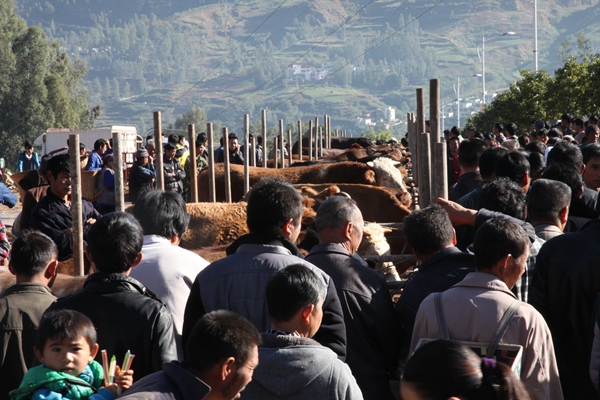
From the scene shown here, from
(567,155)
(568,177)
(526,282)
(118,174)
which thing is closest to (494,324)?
(526,282)

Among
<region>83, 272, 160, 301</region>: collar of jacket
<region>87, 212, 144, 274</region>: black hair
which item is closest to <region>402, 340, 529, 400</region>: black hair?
<region>83, 272, 160, 301</region>: collar of jacket

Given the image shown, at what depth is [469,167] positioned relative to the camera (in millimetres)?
6875

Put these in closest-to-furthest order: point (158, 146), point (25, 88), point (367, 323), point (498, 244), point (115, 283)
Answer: point (115, 283) → point (498, 244) → point (367, 323) → point (158, 146) → point (25, 88)

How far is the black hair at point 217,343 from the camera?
261cm

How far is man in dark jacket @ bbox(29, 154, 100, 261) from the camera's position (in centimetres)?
596

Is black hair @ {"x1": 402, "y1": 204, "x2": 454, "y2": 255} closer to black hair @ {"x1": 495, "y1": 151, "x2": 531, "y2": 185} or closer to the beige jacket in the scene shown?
the beige jacket

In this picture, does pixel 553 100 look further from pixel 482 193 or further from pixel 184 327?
pixel 184 327

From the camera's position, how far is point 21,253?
12.5ft

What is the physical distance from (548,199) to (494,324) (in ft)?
5.27

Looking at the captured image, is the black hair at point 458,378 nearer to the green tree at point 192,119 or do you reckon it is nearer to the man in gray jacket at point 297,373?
the man in gray jacket at point 297,373

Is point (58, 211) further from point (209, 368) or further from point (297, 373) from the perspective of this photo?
point (209, 368)

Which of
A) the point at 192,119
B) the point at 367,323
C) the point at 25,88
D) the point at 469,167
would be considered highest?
the point at 25,88

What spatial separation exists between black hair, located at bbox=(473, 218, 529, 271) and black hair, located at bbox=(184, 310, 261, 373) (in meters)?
1.36

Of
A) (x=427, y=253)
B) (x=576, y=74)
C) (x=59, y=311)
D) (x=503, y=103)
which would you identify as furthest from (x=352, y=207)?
(x=503, y=103)
